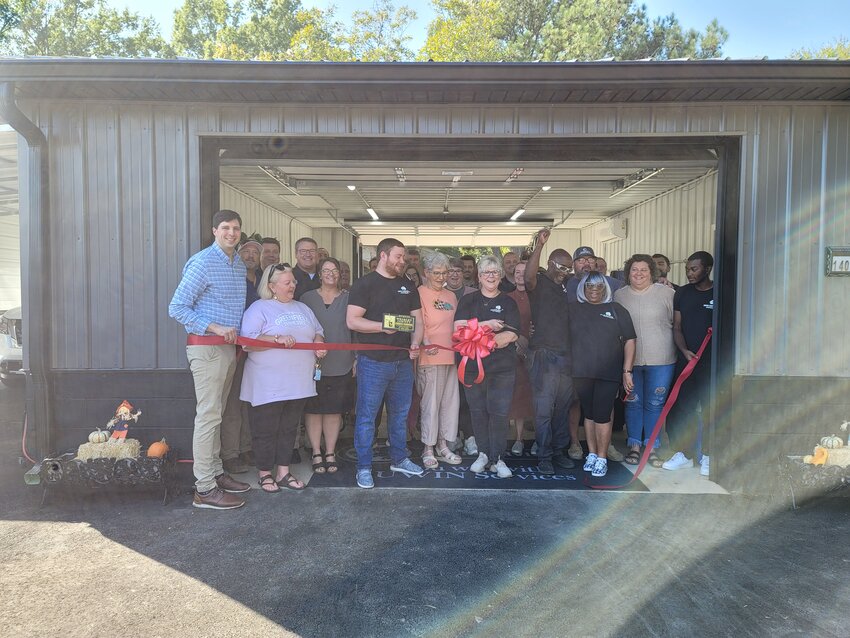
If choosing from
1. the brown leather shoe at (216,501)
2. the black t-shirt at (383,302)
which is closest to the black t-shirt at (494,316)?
the black t-shirt at (383,302)

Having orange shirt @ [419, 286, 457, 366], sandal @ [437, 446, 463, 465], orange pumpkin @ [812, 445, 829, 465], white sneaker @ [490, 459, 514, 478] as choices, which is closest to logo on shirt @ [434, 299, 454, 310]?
orange shirt @ [419, 286, 457, 366]

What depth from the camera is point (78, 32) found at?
3136cm

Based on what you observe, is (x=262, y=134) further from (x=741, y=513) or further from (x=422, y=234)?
(x=422, y=234)

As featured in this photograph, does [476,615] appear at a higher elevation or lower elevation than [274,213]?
lower

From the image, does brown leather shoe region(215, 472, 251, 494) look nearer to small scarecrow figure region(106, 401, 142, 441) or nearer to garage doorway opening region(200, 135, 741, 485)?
small scarecrow figure region(106, 401, 142, 441)

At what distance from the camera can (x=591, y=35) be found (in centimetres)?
2447

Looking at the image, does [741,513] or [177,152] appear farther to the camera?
[177,152]

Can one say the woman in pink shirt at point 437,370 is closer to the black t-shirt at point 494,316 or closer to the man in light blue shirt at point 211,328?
the black t-shirt at point 494,316

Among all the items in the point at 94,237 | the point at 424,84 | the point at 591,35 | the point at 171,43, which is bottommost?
the point at 94,237

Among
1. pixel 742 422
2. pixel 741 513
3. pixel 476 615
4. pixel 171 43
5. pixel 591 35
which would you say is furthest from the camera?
pixel 171 43

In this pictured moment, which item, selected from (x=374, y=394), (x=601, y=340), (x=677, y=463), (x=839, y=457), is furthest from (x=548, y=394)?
(x=839, y=457)

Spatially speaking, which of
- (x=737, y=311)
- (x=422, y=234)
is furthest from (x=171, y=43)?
(x=737, y=311)

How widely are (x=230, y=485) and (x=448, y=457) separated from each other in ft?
5.87

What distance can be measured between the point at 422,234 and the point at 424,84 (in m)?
11.2
